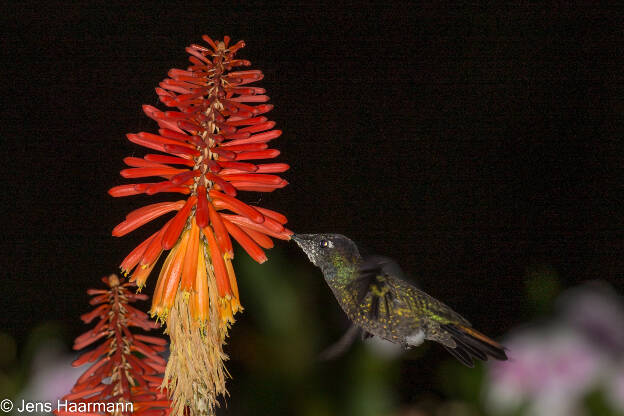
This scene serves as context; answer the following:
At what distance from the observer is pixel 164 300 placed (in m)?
0.41

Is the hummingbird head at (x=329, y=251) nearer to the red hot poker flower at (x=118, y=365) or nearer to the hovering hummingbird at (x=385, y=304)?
the hovering hummingbird at (x=385, y=304)

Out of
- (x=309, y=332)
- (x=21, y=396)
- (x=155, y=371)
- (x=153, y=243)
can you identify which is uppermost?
(x=153, y=243)

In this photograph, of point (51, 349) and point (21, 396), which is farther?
point (51, 349)

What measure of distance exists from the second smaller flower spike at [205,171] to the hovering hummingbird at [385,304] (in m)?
0.05

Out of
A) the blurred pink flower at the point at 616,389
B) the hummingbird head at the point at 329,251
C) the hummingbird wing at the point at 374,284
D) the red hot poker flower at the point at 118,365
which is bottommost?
the blurred pink flower at the point at 616,389

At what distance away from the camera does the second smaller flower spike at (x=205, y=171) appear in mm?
387

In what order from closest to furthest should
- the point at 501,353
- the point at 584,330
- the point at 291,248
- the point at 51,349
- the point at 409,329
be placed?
1. the point at 501,353
2. the point at 409,329
3. the point at 584,330
4. the point at 51,349
5. the point at 291,248

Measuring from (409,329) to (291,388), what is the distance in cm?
76

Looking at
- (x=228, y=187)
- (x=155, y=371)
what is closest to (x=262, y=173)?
(x=228, y=187)

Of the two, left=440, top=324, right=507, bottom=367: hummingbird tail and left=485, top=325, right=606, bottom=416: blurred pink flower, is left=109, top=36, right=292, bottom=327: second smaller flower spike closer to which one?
left=440, top=324, right=507, bottom=367: hummingbird tail

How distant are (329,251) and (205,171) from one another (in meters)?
0.11

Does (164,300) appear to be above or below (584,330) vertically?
above

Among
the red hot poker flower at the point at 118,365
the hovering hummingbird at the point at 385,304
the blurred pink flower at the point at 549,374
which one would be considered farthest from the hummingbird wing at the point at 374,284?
the blurred pink flower at the point at 549,374

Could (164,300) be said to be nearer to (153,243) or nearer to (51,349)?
(153,243)
